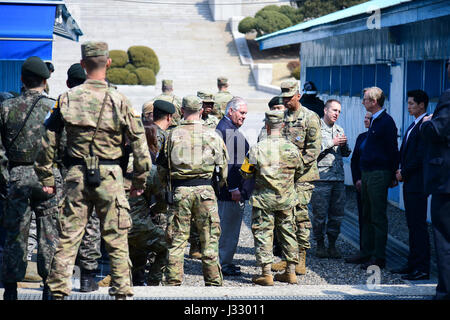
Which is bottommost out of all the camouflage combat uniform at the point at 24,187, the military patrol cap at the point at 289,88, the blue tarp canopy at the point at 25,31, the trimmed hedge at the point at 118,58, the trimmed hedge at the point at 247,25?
the camouflage combat uniform at the point at 24,187

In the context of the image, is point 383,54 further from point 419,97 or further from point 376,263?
point 376,263

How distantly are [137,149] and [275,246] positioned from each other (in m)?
3.99

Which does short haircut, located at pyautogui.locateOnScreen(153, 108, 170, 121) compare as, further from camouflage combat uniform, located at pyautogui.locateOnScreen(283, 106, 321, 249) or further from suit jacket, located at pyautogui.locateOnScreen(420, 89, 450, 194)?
suit jacket, located at pyautogui.locateOnScreen(420, 89, 450, 194)

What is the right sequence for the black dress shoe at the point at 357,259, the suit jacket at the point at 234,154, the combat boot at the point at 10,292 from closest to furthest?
the combat boot at the point at 10,292 < the suit jacket at the point at 234,154 < the black dress shoe at the point at 357,259

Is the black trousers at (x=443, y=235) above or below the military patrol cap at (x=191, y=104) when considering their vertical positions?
below

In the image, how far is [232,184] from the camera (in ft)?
25.8

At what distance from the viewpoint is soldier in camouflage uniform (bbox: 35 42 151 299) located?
5.46 m

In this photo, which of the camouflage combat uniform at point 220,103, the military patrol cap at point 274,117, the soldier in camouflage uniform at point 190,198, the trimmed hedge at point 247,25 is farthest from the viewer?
the trimmed hedge at point 247,25

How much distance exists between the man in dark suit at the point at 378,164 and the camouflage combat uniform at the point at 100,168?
3383 millimetres

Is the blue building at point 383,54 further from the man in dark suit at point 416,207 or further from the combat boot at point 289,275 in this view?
the combat boot at point 289,275

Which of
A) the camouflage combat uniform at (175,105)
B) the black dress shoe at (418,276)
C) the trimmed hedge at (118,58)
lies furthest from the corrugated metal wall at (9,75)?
the trimmed hedge at (118,58)

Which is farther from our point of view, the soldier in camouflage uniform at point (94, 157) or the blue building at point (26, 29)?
the blue building at point (26, 29)

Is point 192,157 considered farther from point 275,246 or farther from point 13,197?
point 275,246

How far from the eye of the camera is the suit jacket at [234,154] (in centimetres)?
793
